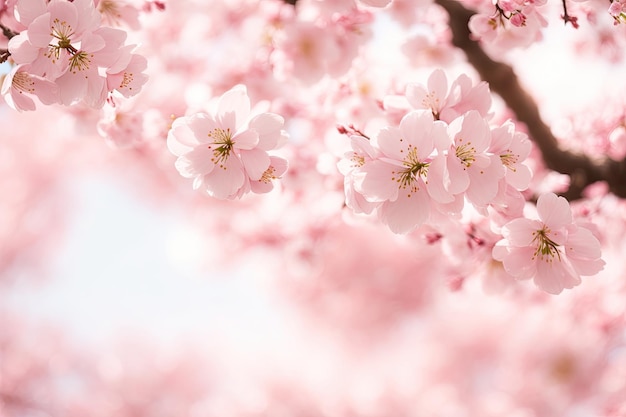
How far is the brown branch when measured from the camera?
2.00m

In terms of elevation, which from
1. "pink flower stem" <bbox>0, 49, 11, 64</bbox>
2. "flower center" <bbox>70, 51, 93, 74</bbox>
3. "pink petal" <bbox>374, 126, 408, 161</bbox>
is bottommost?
"pink petal" <bbox>374, 126, 408, 161</bbox>

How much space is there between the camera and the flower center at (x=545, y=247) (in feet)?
4.11

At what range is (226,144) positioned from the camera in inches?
49.4

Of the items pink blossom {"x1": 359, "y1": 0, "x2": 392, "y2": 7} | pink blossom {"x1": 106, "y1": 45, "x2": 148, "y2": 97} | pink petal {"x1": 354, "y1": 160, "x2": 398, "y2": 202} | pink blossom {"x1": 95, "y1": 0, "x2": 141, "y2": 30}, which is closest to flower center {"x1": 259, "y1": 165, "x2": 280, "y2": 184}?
pink petal {"x1": 354, "y1": 160, "x2": 398, "y2": 202}

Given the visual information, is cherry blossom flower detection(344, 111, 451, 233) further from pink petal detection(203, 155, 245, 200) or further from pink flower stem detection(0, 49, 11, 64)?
pink flower stem detection(0, 49, 11, 64)

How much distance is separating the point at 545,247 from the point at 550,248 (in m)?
0.01

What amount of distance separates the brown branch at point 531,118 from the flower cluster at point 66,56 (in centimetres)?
128

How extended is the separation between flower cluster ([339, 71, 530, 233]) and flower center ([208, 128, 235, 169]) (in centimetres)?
25

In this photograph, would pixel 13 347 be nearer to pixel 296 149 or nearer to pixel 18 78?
pixel 296 149

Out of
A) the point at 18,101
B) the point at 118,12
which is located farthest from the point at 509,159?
the point at 118,12

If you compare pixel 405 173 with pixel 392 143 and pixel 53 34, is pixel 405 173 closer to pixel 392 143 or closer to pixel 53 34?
pixel 392 143

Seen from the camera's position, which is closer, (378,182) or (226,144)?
(378,182)

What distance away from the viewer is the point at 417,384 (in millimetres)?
5066

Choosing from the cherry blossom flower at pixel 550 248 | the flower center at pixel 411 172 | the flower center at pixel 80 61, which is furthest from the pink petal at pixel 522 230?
the flower center at pixel 80 61
